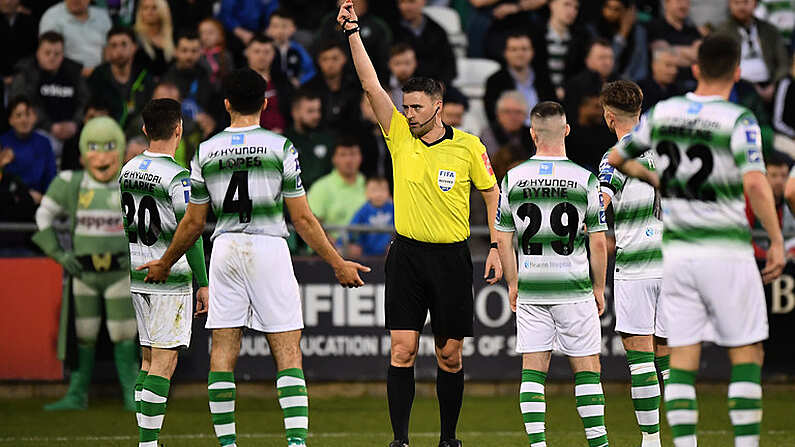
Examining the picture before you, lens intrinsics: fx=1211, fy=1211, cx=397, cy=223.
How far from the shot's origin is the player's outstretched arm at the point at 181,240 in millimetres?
7707

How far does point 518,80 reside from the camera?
1530 centimetres

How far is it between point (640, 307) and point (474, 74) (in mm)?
8185

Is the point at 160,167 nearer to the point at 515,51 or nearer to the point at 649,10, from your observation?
the point at 515,51

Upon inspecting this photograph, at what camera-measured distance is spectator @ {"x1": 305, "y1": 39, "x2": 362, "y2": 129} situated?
14828mm

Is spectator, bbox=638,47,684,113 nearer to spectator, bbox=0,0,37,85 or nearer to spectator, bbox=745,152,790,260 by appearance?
spectator, bbox=745,152,790,260

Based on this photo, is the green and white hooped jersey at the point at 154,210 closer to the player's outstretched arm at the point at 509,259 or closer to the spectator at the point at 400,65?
the player's outstretched arm at the point at 509,259

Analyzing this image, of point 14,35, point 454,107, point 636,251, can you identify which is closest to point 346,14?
point 636,251

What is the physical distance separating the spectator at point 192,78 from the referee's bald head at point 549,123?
707 centimetres

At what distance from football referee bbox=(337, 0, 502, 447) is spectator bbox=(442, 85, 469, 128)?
16.3 feet

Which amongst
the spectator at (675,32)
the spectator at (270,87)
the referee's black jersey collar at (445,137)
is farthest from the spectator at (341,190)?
the referee's black jersey collar at (445,137)

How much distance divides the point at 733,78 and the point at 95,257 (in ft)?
24.4

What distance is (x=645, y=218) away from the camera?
8.55m

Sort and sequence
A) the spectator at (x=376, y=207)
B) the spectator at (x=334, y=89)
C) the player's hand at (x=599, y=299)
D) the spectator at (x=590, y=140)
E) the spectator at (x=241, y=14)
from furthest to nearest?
the spectator at (x=241, y=14) → the spectator at (x=334, y=89) → the spectator at (x=590, y=140) → the spectator at (x=376, y=207) → the player's hand at (x=599, y=299)

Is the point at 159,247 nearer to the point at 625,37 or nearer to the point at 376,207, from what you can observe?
the point at 376,207
